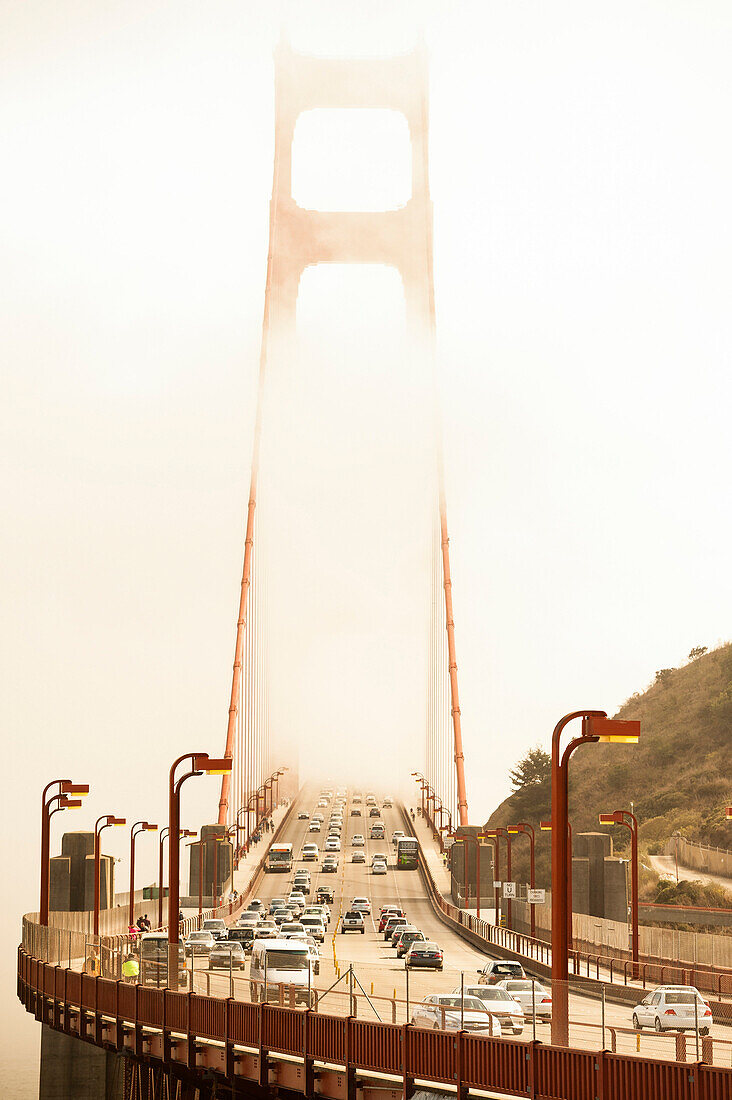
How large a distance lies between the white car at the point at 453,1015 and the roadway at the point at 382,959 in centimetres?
34

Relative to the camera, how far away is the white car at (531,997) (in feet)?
70.8

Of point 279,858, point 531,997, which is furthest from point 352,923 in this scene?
point 531,997

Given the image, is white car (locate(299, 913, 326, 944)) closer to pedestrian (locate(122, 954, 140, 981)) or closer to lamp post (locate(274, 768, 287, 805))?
pedestrian (locate(122, 954, 140, 981))

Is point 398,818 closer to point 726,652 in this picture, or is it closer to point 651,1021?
point 726,652

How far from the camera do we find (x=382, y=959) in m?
50.2

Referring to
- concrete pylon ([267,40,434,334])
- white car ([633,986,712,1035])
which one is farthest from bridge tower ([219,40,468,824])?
white car ([633,986,712,1035])

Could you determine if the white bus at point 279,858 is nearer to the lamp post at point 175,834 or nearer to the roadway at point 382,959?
the roadway at point 382,959

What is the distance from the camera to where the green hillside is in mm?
129375

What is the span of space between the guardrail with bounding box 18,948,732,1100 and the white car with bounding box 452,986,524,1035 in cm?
44

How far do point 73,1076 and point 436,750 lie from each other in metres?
70.7

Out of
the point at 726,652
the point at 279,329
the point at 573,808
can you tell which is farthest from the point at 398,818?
the point at 279,329

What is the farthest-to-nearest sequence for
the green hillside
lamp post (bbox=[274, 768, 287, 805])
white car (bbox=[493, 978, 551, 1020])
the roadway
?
lamp post (bbox=[274, 768, 287, 805])
the green hillside
white car (bbox=[493, 978, 551, 1020])
the roadway

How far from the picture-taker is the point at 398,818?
5669 inches

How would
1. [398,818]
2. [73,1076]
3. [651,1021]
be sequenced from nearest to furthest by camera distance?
[651,1021] < [73,1076] < [398,818]
